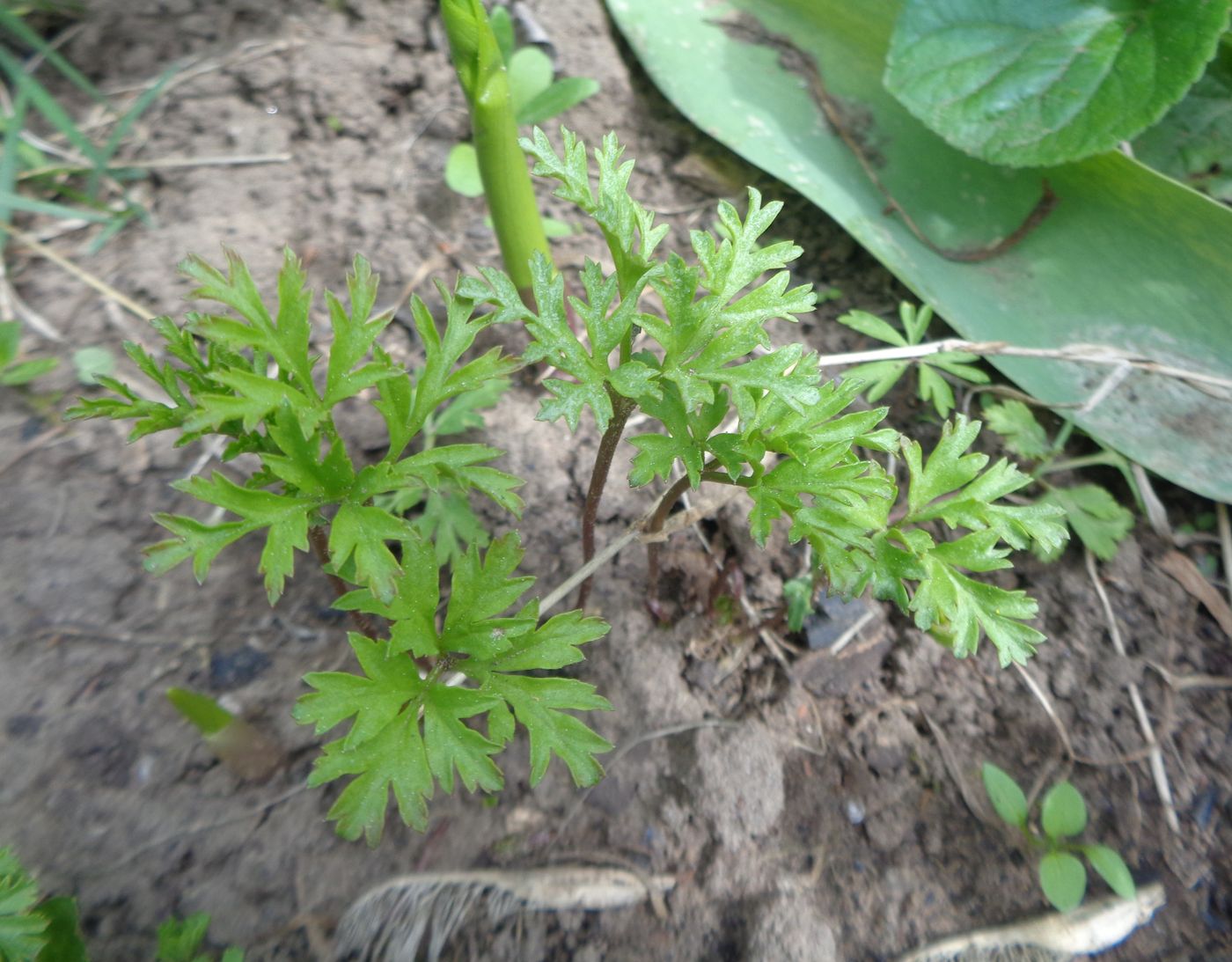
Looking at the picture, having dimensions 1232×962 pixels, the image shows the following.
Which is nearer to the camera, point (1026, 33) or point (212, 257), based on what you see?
point (1026, 33)

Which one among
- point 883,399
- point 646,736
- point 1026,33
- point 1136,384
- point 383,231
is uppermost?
point 1026,33

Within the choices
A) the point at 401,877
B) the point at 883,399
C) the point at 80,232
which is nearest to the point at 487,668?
the point at 401,877

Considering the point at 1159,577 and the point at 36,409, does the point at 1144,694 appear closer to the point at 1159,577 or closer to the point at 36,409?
the point at 1159,577

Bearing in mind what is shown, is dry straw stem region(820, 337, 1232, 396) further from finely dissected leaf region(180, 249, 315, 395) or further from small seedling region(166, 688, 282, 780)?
small seedling region(166, 688, 282, 780)

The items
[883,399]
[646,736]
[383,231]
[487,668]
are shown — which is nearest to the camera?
[487,668]

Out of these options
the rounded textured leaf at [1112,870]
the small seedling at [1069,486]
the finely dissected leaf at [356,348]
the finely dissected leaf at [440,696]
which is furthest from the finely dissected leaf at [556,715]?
the small seedling at [1069,486]

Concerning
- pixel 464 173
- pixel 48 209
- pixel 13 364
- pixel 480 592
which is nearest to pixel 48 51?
pixel 48 209

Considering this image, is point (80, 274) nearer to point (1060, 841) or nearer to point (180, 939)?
point (180, 939)
